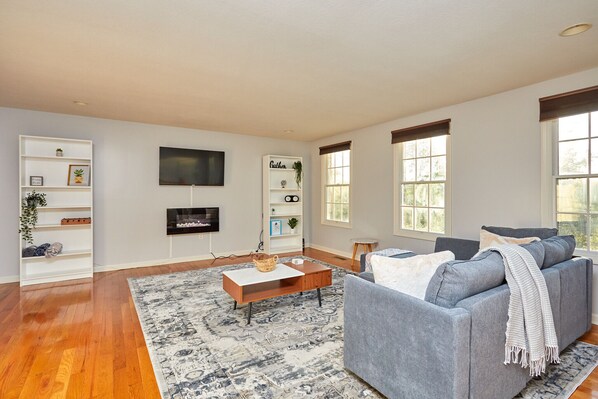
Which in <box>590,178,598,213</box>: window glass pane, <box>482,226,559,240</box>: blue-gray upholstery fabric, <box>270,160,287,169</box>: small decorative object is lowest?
<box>482,226,559,240</box>: blue-gray upholstery fabric

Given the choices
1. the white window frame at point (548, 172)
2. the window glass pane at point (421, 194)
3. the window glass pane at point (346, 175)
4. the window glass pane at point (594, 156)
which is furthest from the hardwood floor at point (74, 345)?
Answer: the window glass pane at point (346, 175)

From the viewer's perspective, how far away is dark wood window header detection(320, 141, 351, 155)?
5.79 m

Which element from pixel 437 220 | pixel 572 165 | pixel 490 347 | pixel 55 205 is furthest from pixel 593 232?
pixel 55 205

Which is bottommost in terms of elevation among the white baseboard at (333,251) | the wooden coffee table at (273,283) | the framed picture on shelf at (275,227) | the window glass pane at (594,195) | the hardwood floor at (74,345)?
the hardwood floor at (74,345)

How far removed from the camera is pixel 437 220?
14.3ft

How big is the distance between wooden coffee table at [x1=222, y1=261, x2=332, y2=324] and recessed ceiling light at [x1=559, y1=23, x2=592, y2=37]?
2.88 m

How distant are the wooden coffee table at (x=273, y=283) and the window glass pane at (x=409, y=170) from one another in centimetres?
224

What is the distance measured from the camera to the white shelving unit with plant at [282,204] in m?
6.17

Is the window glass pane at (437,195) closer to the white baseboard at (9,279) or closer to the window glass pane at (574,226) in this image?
the window glass pane at (574,226)

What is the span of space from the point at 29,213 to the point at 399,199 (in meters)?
5.33

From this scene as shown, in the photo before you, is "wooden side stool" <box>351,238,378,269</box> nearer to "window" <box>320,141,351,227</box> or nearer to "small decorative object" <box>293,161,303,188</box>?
"window" <box>320,141,351,227</box>

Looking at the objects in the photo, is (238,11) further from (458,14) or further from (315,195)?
(315,195)

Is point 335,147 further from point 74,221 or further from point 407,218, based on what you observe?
point 74,221

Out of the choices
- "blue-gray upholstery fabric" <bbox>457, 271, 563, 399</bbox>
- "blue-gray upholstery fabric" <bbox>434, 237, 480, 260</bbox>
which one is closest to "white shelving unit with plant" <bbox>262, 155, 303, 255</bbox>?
"blue-gray upholstery fabric" <bbox>434, 237, 480, 260</bbox>
